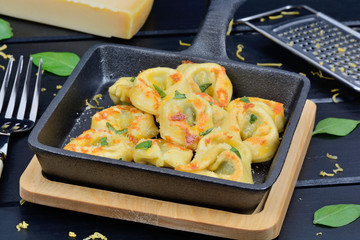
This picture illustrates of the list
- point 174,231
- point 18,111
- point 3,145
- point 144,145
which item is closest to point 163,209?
point 174,231

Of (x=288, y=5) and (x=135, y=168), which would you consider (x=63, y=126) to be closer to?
(x=135, y=168)

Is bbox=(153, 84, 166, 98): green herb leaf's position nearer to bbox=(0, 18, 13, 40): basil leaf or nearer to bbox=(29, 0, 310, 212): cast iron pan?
bbox=(29, 0, 310, 212): cast iron pan

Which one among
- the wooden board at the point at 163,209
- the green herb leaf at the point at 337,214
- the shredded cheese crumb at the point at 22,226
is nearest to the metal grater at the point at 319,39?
the green herb leaf at the point at 337,214

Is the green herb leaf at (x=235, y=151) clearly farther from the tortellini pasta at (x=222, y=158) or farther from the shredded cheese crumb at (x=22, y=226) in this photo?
the shredded cheese crumb at (x=22, y=226)

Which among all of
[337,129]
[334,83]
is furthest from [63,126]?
[334,83]

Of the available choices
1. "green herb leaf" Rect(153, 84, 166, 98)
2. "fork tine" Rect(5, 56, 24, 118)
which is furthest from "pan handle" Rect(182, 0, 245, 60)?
"fork tine" Rect(5, 56, 24, 118)

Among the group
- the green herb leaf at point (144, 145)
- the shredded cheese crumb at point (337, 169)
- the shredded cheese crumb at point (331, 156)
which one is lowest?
the shredded cheese crumb at point (337, 169)

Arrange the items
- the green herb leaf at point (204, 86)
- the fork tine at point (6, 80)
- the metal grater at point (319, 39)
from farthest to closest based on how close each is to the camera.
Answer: the metal grater at point (319, 39) → the fork tine at point (6, 80) → the green herb leaf at point (204, 86)

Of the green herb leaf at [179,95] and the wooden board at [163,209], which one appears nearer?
the wooden board at [163,209]
